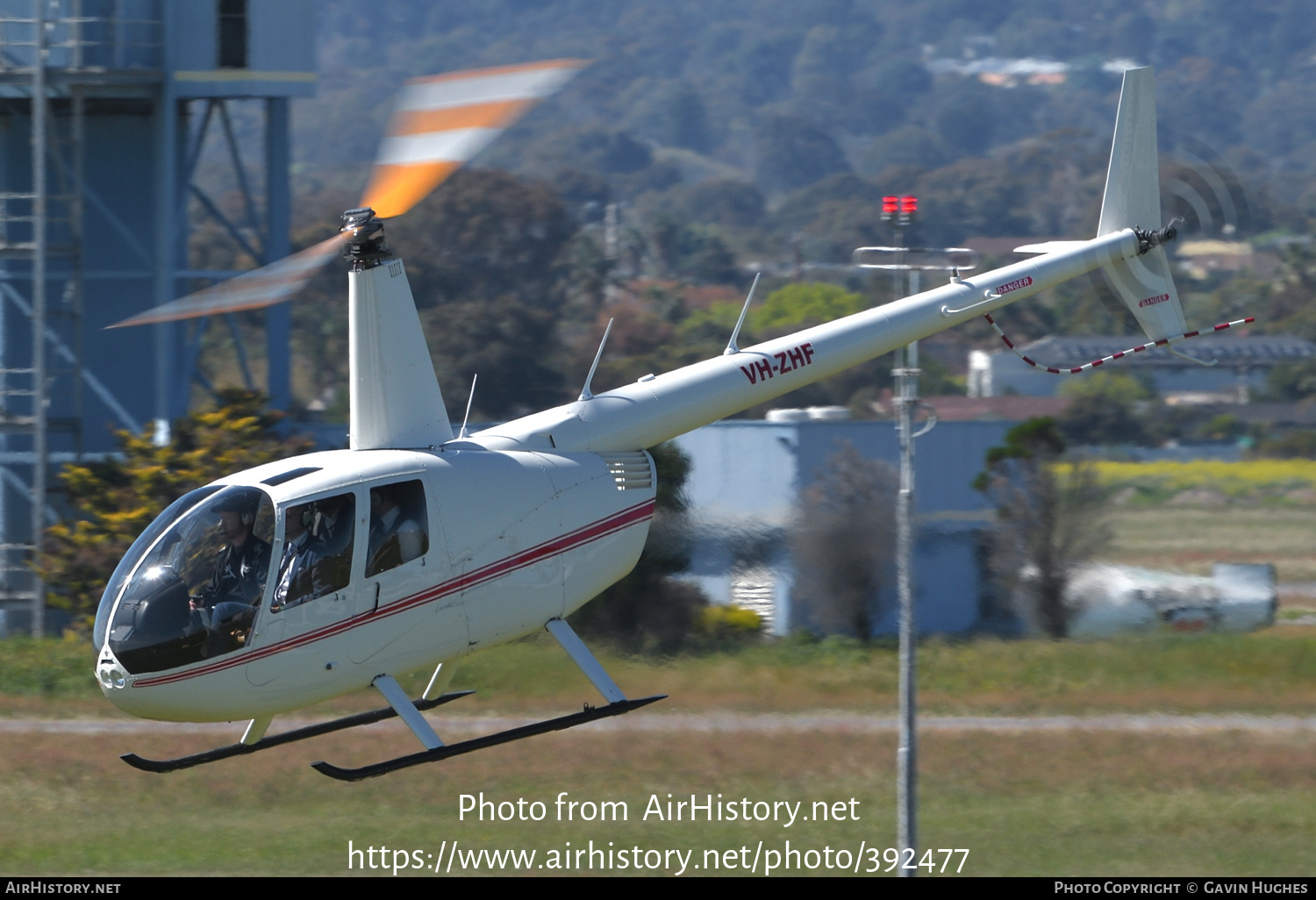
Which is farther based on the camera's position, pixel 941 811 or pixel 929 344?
pixel 929 344

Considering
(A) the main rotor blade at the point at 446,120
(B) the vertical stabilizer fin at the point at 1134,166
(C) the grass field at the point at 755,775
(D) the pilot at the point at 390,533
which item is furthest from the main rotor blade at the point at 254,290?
(B) the vertical stabilizer fin at the point at 1134,166

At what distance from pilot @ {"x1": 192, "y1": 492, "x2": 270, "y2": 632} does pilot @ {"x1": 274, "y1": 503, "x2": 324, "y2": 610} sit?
0.43ft

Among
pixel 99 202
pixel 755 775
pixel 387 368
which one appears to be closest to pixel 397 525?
pixel 387 368

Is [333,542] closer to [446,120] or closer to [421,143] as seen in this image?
[421,143]

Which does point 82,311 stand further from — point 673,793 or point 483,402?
point 483,402

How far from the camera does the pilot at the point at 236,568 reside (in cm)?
1227

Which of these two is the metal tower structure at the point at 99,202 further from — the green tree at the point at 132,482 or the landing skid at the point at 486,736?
the landing skid at the point at 486,736

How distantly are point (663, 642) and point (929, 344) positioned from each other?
8403 cm

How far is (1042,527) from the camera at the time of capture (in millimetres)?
33062

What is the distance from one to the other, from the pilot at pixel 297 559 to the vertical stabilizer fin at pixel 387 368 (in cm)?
119

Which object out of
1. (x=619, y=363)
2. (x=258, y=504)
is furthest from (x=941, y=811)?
(x=619, y=363)

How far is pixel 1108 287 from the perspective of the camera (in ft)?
56.3

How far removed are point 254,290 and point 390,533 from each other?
2080mm

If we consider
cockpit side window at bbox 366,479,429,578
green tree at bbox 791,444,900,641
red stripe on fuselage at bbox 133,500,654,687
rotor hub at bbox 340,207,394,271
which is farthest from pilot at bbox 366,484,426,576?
green tree at bbox 791,444,900,641
